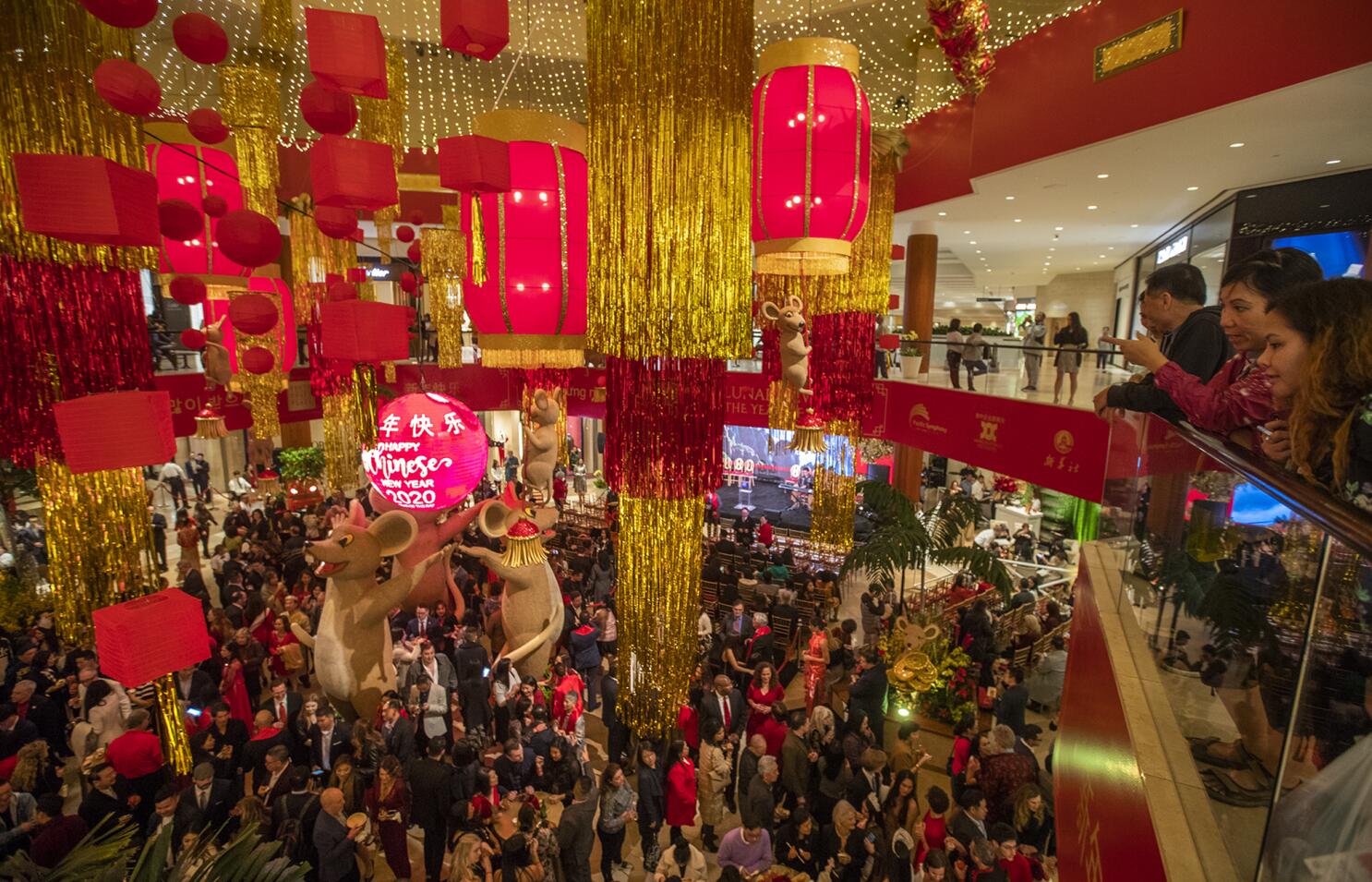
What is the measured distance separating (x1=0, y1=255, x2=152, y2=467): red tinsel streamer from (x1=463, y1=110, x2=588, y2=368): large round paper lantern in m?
1.39

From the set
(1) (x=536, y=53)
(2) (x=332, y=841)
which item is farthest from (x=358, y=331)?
(1) (x=536, y=53)

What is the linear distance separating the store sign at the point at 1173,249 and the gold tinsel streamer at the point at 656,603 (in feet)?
32.6

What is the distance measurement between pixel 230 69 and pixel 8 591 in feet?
20.9

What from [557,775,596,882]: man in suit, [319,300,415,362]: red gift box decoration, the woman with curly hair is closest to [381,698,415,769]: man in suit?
[557,775,596,882]: man in suit

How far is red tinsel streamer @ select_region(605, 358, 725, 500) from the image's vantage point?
2.87 m

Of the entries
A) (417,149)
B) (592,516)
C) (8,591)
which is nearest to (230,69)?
(417,149)

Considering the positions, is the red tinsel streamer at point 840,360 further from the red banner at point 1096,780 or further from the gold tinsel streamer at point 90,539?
the gold tinsel streamer at point 90,539

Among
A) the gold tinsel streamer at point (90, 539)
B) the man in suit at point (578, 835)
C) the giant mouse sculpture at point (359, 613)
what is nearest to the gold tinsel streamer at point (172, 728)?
the gold tinsel streamer at point (90, 539)

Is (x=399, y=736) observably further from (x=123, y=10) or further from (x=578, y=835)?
(x=123, y=10)

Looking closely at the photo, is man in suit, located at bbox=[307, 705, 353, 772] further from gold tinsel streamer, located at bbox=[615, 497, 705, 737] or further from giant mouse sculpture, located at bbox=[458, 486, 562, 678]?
gold tinsel streamer, located at bbox=[615, 497, 705, 737]

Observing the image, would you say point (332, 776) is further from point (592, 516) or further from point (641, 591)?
point (592, 516)

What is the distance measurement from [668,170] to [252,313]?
6.43ft

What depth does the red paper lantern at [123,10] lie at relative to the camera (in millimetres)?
1804

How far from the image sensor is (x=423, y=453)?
424cm
